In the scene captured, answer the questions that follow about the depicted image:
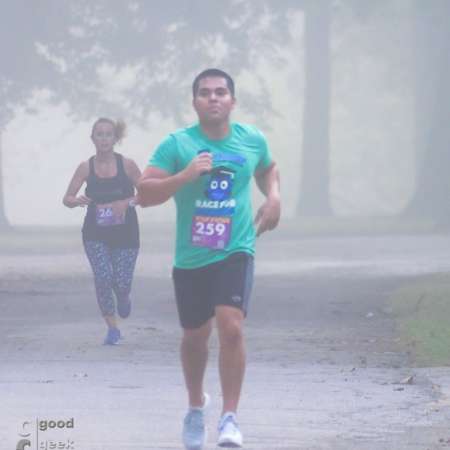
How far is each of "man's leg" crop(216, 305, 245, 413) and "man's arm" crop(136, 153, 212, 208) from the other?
64 centimetres

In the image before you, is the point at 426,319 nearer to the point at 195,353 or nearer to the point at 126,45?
the point at 195,353

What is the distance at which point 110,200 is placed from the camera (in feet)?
45.5

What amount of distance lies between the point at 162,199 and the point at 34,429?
1.48 meters

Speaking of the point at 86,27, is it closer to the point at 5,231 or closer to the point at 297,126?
the point at 5,231

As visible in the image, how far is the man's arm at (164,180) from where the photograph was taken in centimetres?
816

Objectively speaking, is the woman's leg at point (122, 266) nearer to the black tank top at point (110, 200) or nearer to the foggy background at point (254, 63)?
the black tank top at point (110, 200)

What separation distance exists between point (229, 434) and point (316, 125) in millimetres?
52792

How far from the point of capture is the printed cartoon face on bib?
8328 millimetres

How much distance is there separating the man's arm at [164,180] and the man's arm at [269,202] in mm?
397

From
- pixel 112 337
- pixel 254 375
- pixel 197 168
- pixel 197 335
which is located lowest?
pixel 254 375

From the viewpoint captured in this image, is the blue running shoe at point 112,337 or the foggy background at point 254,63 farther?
the foggy background at point 254,63

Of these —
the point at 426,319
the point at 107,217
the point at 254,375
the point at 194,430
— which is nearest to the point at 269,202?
the point at 194,430

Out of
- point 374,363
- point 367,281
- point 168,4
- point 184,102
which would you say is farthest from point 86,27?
point 374,363

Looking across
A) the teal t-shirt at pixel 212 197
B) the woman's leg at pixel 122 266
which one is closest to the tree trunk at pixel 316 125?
the woman's leg at pixel 122 266
